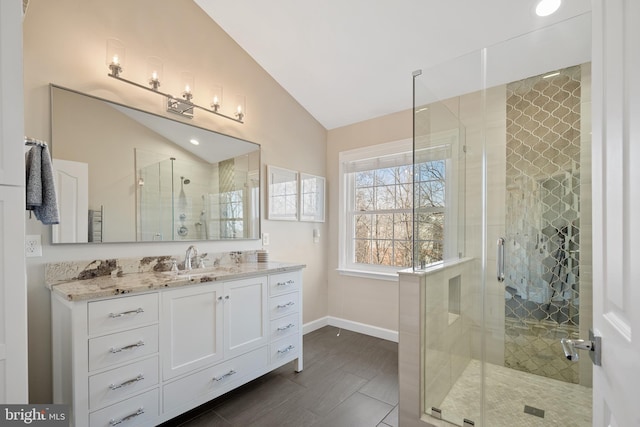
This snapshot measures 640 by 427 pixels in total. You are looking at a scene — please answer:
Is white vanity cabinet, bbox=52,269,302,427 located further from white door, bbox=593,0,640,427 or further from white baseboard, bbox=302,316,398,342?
white door, bbox=593,0,640,427

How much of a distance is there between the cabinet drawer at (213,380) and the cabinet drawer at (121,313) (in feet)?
1.48

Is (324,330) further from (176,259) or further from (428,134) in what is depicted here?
(428,134)

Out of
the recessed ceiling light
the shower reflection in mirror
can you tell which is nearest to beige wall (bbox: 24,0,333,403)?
the shower reflection in mirror

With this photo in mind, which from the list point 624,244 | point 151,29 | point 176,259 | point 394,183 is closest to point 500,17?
point 394,183

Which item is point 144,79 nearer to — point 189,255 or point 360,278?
point 189,255

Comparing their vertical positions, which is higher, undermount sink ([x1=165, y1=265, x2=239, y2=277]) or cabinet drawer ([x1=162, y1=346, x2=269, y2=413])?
undermount sink ([x1=165, y1=265, x2=239, y2=277])

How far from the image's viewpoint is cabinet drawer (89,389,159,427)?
146 cm

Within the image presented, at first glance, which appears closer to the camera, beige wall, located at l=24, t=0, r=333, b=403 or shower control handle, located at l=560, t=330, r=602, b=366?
shower control handle, located at l=560, t=330, r=602, b=366

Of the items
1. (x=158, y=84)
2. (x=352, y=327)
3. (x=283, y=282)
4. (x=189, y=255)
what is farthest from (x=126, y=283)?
(x=352, y=327)

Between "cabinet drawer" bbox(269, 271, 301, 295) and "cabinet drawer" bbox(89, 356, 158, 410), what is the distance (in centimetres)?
92

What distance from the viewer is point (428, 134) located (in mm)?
2199

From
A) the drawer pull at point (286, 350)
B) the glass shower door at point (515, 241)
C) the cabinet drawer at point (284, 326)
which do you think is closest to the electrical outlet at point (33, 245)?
the cabinet drawer at point (284, 326)

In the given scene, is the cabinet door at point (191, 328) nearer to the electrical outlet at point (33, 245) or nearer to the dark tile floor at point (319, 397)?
the dark tile floor at point (319, 397)

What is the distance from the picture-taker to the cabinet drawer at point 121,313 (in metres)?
1.46
